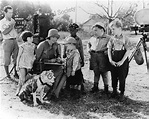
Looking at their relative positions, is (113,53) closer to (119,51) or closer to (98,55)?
(119,51)

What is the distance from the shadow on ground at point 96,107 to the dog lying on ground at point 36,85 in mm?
291

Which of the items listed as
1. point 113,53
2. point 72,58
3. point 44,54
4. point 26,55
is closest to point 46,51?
point 44,54

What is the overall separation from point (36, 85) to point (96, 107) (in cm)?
126

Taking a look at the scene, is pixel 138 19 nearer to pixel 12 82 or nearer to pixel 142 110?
pixel 142 110

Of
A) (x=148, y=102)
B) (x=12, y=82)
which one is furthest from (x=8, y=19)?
(x=148, y=102)

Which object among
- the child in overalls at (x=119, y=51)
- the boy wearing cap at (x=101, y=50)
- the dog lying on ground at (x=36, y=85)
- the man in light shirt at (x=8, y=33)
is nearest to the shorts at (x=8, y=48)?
the man in light shirt at (x=8, y=33)

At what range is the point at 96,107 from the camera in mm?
4422

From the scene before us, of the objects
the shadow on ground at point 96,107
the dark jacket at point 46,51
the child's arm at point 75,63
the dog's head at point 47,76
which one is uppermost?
the dark jacket at point 46,51

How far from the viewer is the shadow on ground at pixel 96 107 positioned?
Answer: 407 centimetres

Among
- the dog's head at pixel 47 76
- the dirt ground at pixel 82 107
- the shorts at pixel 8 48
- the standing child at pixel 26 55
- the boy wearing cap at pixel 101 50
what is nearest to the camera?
the dirt ground at pixel 82 107

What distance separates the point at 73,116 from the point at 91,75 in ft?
10.6

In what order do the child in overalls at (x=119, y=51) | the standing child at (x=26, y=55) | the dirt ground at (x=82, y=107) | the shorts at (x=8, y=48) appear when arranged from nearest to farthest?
the dirt ground at (x=82, y=107) → the child in overalls at (x=119, y=51) → the standing child at (x=26, y=55) → the shorts at (x=8, y=48)

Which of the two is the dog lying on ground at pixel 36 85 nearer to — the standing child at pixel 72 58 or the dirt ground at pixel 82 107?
the dirt ground at pixel 82 107

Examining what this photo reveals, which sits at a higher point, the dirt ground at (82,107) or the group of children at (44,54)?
the group of children at (44,54)
